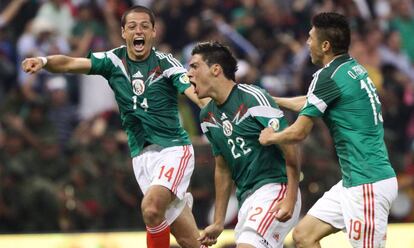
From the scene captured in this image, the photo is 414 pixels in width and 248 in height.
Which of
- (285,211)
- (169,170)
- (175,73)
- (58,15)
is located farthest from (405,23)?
(285,211)

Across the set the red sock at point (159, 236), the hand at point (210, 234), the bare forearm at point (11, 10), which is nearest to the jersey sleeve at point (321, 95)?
the hand at point (210, 234)

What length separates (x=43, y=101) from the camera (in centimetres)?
1614

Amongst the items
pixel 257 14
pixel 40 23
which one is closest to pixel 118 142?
pixel 40 23

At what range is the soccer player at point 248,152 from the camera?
377 inches

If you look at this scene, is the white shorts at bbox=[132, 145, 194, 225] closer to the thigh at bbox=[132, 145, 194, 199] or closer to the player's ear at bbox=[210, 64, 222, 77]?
the thigh at bbox=[132, 145, 194, 199]

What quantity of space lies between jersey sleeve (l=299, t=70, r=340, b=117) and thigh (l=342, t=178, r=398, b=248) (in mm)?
691

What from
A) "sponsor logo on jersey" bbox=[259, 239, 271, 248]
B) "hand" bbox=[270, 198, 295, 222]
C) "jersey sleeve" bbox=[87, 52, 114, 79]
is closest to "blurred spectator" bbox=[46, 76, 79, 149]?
"jersey sleeve" bbox=[87, 52, 114, 79]

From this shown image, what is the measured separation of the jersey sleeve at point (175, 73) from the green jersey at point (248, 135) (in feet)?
2.23

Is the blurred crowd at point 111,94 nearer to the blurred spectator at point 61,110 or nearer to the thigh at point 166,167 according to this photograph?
the blurred spectator at point 61,110

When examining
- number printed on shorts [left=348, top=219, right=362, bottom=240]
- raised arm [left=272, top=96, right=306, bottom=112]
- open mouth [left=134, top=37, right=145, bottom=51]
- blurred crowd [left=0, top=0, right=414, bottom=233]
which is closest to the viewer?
number printed on shorts [left=348, top=219, right=362, bottom=240]

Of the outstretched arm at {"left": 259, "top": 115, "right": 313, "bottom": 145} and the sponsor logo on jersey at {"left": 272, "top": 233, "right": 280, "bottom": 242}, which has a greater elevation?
the outstretched arm at {"left": 259, "top": 115, "right": 313, "bottom": 145}

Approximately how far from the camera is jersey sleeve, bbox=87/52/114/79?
10.5 meters

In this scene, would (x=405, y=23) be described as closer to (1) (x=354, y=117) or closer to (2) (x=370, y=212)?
(1) (x=354, y=117)

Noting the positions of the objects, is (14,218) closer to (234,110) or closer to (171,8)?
(171,8)
